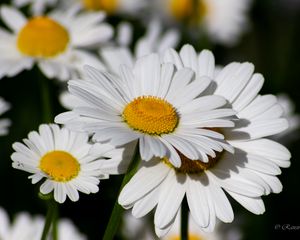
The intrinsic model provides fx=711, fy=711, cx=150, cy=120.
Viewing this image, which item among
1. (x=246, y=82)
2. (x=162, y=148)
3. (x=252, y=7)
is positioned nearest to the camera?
(x=162, y=148)

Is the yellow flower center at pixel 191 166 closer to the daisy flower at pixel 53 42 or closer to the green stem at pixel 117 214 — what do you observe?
the green stem at pixel 117 214

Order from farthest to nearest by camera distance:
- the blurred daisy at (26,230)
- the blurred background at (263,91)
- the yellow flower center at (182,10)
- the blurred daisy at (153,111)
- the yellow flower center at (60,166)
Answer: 1. the yellow flower center at (182,10)
2. the blurred background at (263,91)
3. the blurred daisy at (26,230)
4. the yellow flower center at (60,166)
5. the blurred daisy at (153,111)

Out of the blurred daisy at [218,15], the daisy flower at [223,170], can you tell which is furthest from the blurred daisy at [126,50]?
the blurred daisy at [218,15]

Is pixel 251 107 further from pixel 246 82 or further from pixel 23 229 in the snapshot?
pixel 23 229

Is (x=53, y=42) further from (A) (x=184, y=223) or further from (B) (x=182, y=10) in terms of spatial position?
(B) (x=182, y=10)

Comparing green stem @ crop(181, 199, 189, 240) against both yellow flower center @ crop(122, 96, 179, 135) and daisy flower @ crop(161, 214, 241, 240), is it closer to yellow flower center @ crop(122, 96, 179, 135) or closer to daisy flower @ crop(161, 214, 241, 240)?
yellow flower center @ crop(122, 96, 179, 135)

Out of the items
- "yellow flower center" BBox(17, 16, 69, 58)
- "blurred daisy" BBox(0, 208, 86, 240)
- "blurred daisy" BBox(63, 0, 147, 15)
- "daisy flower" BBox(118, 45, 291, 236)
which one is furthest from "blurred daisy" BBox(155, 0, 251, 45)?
"daisy flower" BBox(118, 45, 291, 236)

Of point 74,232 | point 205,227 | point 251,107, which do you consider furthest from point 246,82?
point 74,232
